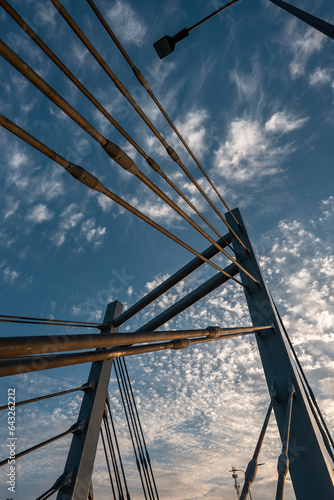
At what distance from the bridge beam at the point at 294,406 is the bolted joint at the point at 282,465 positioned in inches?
28.5

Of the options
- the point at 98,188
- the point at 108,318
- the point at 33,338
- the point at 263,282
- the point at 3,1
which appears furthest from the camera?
the point at 108,318

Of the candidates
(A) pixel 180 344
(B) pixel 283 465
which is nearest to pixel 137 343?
(A) pixel 180 344

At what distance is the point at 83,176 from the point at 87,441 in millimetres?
3739

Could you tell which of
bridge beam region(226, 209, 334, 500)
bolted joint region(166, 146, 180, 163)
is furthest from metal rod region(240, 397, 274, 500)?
bolted joint region(166, 146, 180, 163)

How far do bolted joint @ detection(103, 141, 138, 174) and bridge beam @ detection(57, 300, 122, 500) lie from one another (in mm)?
3614

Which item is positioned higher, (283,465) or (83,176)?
(83,176)

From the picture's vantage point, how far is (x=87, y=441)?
156 inches

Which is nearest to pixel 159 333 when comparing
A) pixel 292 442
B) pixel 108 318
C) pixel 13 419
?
pixel 292 442

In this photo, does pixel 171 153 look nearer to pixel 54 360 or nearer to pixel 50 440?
pixel 54 360

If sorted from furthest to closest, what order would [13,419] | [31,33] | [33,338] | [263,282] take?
[13,419]
[263,282]
[31,33]
[33,338]

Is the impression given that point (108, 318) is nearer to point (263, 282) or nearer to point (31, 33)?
point (263, 282)

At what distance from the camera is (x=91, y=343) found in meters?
1.04

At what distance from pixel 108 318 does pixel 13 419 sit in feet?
6.65

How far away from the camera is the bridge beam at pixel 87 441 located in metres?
3.69
